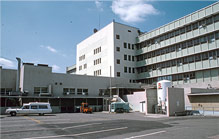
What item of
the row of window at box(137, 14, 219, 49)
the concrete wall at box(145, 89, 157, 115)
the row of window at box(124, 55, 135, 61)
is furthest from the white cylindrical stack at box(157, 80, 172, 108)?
the row of window at box(124, 55, 135, 61)

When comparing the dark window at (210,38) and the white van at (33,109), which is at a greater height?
the dark window at (210,38)

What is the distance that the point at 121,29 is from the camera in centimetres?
Result: 5472

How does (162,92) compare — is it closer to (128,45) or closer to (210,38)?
(210,38)

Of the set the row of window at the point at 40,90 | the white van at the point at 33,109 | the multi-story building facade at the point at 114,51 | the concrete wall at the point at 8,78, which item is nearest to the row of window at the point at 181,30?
the multi-story building facade at the point at 114,51

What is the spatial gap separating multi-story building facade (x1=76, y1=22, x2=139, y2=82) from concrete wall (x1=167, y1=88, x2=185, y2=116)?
2187 centimetres

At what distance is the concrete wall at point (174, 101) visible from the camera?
2866 cm

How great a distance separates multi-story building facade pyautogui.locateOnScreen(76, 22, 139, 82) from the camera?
52.6 metres

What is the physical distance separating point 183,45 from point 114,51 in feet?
53.7

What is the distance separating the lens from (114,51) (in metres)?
52.1

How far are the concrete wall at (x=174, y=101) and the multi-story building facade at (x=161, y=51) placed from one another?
1159cm

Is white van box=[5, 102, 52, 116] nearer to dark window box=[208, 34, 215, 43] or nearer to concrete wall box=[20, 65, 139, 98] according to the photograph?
concrete wall box=[20, 65, 139, 98]

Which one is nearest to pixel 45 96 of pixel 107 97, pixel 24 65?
pixel 24 65

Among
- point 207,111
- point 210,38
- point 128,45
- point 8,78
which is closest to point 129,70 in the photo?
point 128,45

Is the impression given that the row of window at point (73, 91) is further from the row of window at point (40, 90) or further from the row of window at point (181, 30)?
the row of window at point (181, 30)
